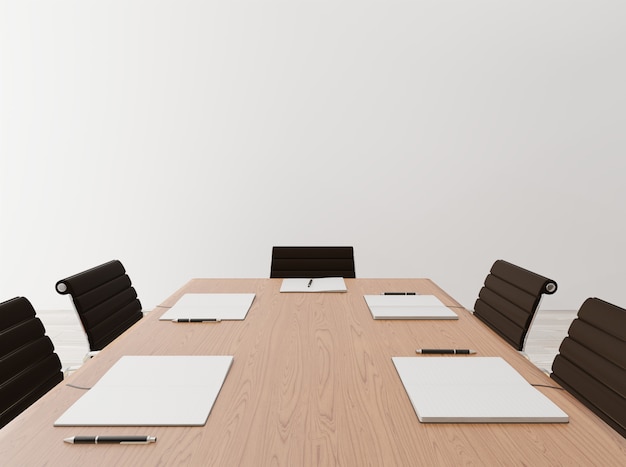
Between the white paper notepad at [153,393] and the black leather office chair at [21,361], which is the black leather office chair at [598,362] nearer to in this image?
the white paper notepad at [153,393]

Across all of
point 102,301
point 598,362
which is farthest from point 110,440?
point 598,362

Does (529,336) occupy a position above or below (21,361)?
below

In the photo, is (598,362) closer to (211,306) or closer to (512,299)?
(512,299)

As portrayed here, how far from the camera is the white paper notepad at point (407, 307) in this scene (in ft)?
5.32

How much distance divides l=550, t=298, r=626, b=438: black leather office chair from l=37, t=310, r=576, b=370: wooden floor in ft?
5.46

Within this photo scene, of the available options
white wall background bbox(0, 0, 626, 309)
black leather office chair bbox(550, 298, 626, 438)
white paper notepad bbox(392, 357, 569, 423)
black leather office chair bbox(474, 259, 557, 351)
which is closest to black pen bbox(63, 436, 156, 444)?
white paper notepad bbox(392, 357, 569, 423)

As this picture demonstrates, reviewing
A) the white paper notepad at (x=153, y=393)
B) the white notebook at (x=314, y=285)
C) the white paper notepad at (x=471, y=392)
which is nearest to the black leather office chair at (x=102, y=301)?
the white paper notepad at (x=153, y=393)

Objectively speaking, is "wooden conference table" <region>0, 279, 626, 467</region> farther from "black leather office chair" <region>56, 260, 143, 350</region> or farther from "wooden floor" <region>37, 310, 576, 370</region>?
"wooden floor" <region>37, 310, 576, 370</region>

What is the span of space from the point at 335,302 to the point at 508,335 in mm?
696

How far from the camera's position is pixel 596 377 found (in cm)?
126

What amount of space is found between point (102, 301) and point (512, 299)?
5.54ft

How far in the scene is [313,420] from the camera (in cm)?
95

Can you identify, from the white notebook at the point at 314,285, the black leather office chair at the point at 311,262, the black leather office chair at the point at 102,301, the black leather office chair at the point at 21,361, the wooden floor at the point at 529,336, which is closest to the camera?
the black leather office chair at the point at 21,361

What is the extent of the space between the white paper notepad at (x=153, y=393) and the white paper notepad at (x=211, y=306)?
0.38m
